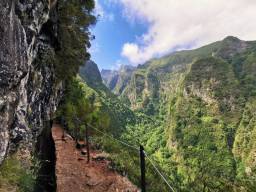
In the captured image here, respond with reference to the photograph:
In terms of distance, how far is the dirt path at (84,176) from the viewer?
45.8 feet

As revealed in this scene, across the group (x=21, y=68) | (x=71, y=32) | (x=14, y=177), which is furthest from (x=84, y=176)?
(x=71, y=32)

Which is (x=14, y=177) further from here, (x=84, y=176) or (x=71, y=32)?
(x=71, y=32)

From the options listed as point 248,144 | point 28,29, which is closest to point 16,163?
point 28,29

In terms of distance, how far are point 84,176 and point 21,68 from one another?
7006mm

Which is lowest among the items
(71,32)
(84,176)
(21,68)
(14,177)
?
(84,176)

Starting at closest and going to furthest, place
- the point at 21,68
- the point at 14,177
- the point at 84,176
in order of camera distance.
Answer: the point at 14,177 → the point at 21,68 → the point at 84,176

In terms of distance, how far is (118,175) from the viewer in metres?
15.8

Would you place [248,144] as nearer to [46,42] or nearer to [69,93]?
[69,93]

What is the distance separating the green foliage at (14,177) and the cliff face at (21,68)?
30 centimetres

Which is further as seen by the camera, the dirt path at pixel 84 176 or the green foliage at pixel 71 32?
the green foliage at pixel 71 32

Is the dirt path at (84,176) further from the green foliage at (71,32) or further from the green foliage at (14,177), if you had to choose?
the green foliage at (71,32)

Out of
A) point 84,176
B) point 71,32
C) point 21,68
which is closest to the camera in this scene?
point 21,68

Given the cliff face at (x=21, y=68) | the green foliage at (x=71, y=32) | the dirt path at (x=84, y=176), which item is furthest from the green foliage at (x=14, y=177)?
the green foliage at (x=71, y=32)

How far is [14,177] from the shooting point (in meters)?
8.22
